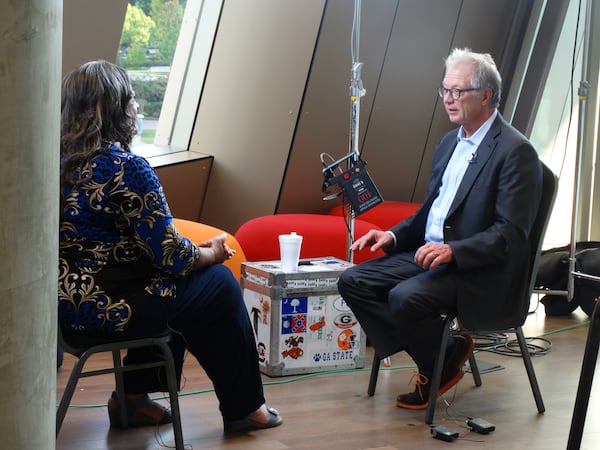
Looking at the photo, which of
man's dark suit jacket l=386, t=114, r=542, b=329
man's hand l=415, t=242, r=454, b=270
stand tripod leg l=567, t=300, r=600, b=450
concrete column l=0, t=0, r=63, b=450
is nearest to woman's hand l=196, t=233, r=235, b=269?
man's hand l=415, t=242, r=454, b=270

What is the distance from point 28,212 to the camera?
1737 millimetres

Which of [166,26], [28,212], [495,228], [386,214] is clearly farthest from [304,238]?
[28,212]

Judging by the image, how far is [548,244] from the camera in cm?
691

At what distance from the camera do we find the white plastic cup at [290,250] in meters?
4.07

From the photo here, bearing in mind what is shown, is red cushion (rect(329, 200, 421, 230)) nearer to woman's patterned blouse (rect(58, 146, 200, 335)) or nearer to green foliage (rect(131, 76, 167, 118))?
green foliage (rect(131, 76, 167, 118))

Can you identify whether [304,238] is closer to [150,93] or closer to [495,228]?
[495,228]

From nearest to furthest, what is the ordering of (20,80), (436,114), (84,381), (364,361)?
(20,80), (84,381), (364,361), (436,114)

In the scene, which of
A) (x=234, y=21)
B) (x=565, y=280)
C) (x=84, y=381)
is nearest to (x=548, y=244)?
(x=565, y=280)

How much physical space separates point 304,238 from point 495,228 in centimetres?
150

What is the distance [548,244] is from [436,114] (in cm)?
139

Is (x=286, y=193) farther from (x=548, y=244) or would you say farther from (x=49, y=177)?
(x=49, y=177)

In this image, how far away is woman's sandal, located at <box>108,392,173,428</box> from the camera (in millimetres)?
3363

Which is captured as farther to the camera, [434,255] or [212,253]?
[434,255]

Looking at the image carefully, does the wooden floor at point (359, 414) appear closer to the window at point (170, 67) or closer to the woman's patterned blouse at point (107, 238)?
the woman's patterned blouse at point (107, 238)
